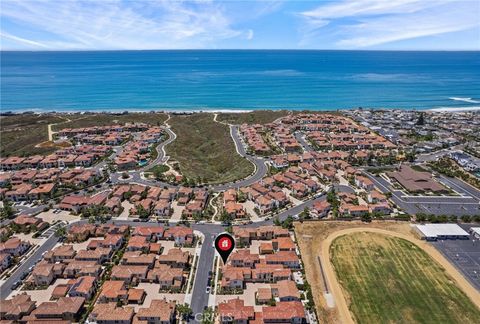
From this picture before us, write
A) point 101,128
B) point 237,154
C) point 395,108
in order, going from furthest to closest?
1. point 395,108
2. point 101,128
3. point 237,154

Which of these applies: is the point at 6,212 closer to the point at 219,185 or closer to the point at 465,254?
the point at 219,185

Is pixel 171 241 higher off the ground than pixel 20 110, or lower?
lower

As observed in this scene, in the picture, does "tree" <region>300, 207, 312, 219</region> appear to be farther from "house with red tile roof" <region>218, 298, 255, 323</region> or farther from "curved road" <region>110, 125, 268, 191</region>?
"house with red tile roof" <region>218, 298, 255, 323</region>

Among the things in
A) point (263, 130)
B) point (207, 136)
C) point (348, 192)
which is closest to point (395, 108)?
point (263, 130)

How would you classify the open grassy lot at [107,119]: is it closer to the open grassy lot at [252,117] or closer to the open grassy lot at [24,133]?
the open grassy lot at [24,133]

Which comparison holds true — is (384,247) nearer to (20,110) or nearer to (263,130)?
(263,130)

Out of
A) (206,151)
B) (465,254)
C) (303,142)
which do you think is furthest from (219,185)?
(465,254)
